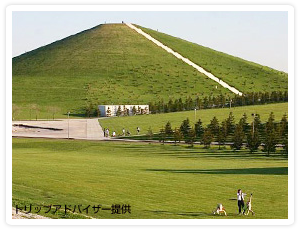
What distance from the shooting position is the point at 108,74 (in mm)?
141000

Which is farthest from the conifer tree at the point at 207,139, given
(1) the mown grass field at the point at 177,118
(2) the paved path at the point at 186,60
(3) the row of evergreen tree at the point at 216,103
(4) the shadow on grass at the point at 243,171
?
(2) the paved path at the point at 186,60

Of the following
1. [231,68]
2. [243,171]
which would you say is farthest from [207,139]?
[231,68]

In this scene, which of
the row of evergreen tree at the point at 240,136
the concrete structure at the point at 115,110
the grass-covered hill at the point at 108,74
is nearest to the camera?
the row of evergreen tree at the point at 240,136

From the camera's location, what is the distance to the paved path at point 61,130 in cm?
7062

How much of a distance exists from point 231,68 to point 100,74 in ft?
116

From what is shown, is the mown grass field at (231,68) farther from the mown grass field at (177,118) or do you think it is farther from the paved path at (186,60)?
the mown grass field at (177,118)

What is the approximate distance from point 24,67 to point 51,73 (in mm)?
12536

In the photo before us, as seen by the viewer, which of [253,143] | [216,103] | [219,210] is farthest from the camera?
[216,103]

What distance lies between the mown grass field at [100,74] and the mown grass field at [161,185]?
66.0 metres

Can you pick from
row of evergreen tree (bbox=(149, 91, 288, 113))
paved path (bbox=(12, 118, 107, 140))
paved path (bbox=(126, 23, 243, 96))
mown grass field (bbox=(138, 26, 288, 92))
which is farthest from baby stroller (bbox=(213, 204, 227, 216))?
mown grass field (bbox=(138, 26, 288, 92))

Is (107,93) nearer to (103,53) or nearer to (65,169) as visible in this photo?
(103,53)

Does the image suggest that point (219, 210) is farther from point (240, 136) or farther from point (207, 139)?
point (207, 139)

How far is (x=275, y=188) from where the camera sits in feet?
92.4
